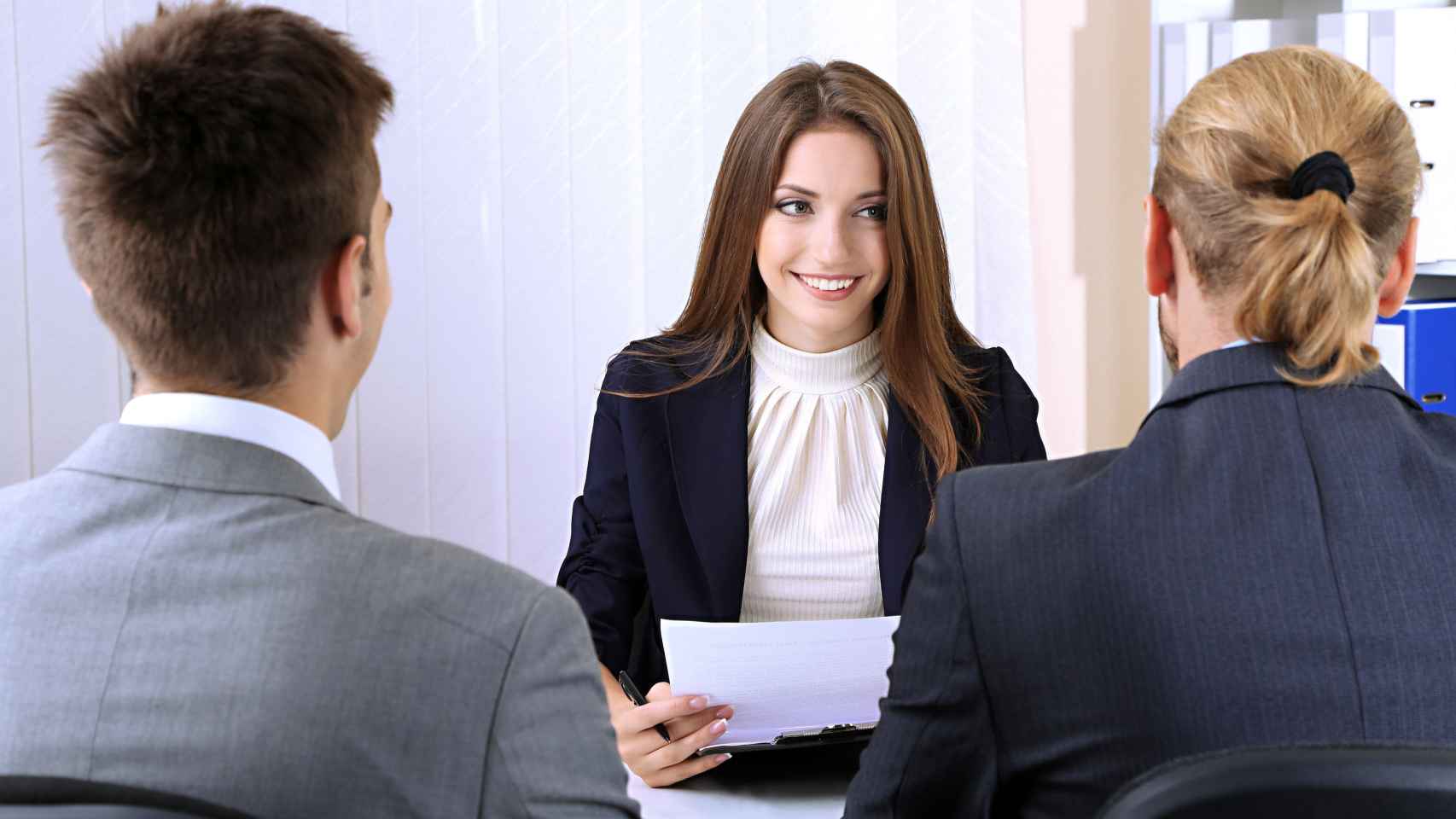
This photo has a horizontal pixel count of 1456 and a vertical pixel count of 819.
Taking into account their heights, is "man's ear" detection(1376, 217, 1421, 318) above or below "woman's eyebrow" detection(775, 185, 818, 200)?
below

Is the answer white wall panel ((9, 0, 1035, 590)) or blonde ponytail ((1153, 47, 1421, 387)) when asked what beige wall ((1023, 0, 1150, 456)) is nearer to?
white wall panel ((9, 0, 1035, 590))

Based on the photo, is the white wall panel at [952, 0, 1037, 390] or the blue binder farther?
the white wall panel at [952, 0, 1037, 390]

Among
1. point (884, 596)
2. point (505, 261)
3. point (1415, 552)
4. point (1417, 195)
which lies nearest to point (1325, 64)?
point (1417, 195)

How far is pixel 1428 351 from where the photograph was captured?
97.2 inches

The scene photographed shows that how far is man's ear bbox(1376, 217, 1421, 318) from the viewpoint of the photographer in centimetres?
111

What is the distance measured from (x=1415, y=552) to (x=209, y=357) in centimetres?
85

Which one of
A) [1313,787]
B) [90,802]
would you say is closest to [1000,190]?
[1313,787]

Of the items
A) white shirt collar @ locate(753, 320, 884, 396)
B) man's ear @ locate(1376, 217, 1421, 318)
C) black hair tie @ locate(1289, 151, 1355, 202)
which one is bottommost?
white shirt collar @ locate(753, 320, 884, 396)

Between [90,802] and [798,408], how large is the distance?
149 cm

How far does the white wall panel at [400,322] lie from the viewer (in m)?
2.45

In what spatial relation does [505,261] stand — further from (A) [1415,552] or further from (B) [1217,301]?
(A) [1415,552]


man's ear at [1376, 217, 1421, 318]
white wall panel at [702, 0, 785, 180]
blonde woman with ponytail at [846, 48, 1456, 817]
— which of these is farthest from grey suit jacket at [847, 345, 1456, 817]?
white wall panel at [702, 0, 785, 180]

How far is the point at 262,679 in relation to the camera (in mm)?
802

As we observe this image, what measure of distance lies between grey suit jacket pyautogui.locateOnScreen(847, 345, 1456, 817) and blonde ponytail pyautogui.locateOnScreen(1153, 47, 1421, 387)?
1.2 inches
